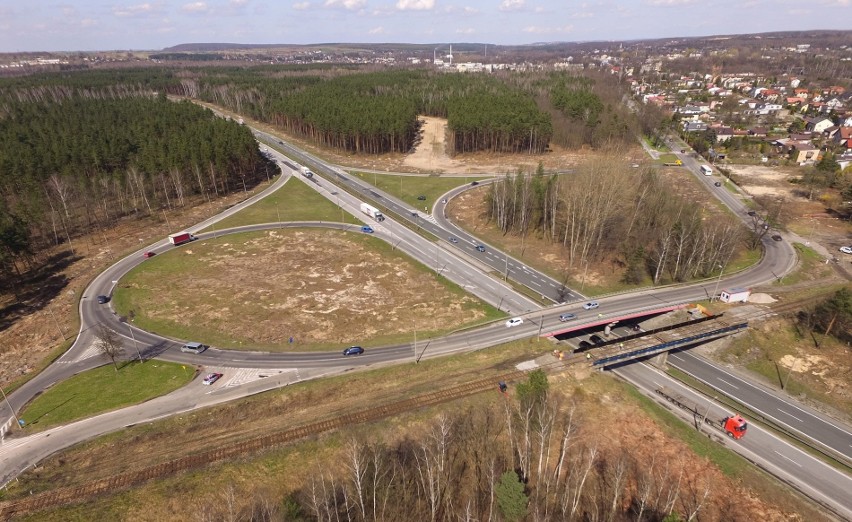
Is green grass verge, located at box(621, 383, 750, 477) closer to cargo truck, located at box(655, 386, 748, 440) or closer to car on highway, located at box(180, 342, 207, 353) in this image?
cargo truck, located at box(655, 386, 748, 440)

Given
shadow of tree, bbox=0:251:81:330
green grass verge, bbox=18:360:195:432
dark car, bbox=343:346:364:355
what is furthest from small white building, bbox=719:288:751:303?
shadow of tree, bbox=0:251:81:330

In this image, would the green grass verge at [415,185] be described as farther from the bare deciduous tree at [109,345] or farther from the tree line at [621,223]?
the bare deciduous tree at [109,345]

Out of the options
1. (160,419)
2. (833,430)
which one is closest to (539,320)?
(833,430)

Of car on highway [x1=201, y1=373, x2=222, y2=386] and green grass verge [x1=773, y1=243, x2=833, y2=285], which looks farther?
green grass verge [x1=773, y1=243, x2=833, y2=285]

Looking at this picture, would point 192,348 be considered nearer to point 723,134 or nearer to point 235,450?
point 235,450

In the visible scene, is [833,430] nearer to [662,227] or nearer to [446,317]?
[662,227]

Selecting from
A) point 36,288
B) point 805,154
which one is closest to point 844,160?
point 805,154
